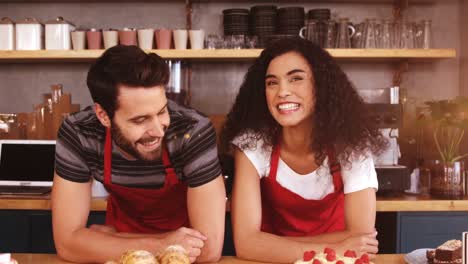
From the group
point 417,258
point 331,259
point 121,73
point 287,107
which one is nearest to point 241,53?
point 287,107

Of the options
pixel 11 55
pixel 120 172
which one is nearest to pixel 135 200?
pixel 120 172

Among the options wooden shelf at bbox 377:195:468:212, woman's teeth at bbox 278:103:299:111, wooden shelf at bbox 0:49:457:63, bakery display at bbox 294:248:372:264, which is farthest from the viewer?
wooden shelf at bbox 0:49:457:63

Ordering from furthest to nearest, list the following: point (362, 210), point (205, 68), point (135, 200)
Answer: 1. point (205, 68)
2. point (135, 200)
3. point (362, 210)

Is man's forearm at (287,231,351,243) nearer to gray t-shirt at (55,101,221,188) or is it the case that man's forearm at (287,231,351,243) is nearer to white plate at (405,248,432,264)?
white plate at (405,248,432,264)

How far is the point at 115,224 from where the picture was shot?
192 centimetres

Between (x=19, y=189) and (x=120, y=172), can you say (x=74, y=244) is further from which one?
(x=19, y=189)

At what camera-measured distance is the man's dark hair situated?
1496 millimetres

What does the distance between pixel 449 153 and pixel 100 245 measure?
6.12ft

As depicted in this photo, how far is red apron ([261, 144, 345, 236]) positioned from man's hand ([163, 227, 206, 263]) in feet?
1.31

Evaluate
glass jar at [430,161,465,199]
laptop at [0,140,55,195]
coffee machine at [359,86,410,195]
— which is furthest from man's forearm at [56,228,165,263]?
glass jar at [430,161,465,199]

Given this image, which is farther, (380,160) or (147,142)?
(380,160)

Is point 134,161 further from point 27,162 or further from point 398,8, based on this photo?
point 398,8

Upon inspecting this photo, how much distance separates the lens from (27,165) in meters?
2.80

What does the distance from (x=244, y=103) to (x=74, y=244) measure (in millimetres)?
743
